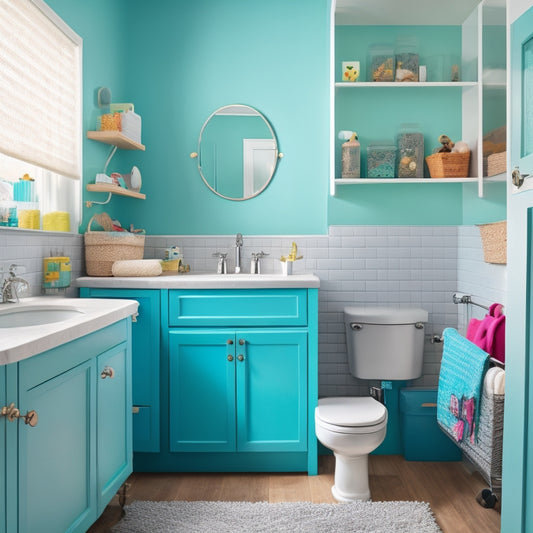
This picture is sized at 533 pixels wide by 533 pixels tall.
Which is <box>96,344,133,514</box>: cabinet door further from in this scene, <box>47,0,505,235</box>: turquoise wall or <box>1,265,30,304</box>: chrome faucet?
<box>47,0,505,235</box>: turquoise wall

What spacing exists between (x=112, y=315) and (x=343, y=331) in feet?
5.36

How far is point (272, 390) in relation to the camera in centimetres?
278

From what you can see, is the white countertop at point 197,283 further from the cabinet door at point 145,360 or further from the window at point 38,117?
the window at point 38,117

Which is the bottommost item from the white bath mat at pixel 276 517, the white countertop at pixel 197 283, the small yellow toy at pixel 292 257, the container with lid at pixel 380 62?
the white bath mat at pixel 276 517

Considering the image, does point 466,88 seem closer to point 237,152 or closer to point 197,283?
point 237,152

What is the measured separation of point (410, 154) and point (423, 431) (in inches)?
61.0

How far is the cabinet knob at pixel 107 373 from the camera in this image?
203cm

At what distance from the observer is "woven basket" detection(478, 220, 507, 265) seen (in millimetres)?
2486

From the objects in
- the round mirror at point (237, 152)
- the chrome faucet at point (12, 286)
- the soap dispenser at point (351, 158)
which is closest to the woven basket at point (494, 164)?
the soap dispenser at point (351, 158)

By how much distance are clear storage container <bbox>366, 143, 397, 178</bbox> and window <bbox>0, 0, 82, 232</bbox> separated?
1583 millimetres

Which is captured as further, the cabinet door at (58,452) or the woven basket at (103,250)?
the woven basket at (103,250)

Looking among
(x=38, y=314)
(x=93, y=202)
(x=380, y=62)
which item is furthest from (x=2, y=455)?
(x=380, y=62)

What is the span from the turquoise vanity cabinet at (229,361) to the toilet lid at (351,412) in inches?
4.5

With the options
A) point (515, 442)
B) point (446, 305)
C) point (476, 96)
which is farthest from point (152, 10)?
point (515, 442)
